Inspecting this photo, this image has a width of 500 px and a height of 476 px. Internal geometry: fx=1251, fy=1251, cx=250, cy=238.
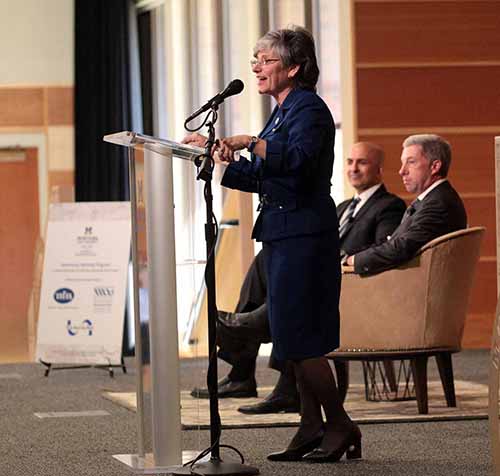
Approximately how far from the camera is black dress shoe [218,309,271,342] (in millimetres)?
5285

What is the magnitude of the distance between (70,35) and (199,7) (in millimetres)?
1157

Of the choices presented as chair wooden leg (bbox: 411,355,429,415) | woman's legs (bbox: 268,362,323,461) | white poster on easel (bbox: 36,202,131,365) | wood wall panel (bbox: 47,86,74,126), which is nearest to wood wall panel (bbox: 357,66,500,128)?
white poster on easel (bbox: 36,202,131,365)

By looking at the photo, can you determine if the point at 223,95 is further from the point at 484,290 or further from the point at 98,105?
the point at 98,105

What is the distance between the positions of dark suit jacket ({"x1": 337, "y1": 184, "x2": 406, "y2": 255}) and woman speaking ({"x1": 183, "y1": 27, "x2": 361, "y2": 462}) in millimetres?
1792

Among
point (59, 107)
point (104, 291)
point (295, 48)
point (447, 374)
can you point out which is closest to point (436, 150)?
point (447, 374)

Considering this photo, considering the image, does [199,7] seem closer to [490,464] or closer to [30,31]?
[30,31]

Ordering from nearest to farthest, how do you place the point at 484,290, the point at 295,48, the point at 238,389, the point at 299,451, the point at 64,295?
the point at 295,48 < the point at 299,451 < the point at 238,389 < the point at 64,295 < the point at 484,290

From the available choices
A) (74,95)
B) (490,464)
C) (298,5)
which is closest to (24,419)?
(490,464)

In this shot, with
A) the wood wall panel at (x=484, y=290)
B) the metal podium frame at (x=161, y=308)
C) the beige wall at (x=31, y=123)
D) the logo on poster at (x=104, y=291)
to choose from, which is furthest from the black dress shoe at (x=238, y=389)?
the beige wall at (x=31, y=123)

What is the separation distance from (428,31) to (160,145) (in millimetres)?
5569

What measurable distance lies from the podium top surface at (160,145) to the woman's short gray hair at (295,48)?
447 millimetres

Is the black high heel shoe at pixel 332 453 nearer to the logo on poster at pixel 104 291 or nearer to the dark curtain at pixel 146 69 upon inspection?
the logo on poster at pixel 104 291

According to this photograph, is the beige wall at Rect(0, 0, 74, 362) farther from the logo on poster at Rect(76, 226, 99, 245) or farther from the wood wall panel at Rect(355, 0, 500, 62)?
the wood wall panel at Rect(355, 0, 500, 62)

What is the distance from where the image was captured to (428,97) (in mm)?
8695
